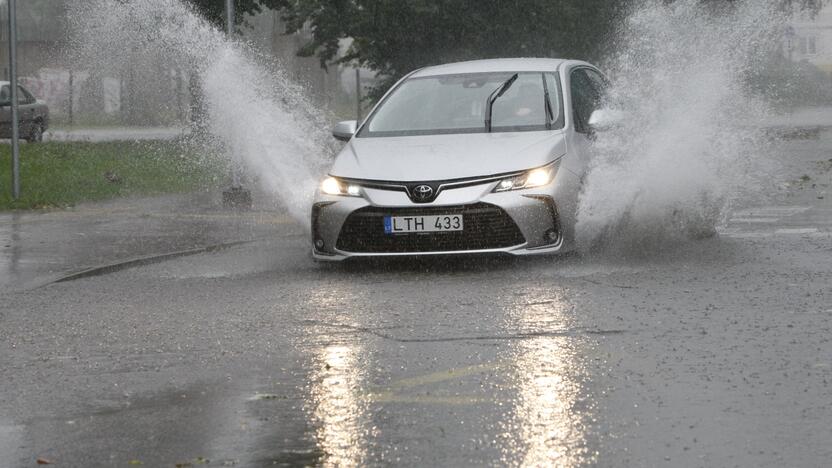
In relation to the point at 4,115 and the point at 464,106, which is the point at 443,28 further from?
the point at 464,106

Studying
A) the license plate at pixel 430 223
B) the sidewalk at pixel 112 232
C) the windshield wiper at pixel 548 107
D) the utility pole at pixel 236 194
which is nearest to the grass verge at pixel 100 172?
the sidewalk at pixel 112 232

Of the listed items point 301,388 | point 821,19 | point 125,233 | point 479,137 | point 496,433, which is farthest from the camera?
point 821,19

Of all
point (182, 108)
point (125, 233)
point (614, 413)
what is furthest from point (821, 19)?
point (614, 413)

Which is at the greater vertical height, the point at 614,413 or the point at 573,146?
the point at 573,146

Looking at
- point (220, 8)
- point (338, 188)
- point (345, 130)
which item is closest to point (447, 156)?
point (338, 188)

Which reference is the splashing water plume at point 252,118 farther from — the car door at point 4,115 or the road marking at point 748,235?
the car door at point 4,115

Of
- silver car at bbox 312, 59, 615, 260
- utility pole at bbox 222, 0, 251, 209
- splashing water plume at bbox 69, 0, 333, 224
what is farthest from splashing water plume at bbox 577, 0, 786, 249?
utility pole at bbox 222, 0, 251, 209

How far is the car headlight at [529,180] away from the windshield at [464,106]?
95 cm

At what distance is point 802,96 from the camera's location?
2854 inches

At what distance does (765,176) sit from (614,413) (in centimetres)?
1756

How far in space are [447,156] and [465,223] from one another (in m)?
0.65

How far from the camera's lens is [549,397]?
23.7 ft

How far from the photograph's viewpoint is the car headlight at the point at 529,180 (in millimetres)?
12250

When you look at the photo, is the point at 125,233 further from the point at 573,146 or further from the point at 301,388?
the point at 301,388
